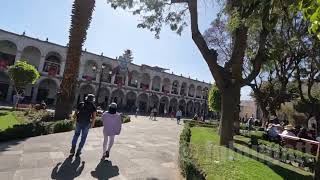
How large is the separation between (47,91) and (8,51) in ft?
20.9

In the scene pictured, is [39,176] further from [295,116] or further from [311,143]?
[295,116]

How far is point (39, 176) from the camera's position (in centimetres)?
579

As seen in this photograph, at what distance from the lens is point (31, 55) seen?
120 feet

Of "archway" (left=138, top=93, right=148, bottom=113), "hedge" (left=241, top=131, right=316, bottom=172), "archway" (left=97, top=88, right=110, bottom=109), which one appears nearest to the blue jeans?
"hedge" (left=241, top=131, right=316, bottom=172)

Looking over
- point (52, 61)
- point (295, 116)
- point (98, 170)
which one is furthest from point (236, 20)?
point (295, 116)

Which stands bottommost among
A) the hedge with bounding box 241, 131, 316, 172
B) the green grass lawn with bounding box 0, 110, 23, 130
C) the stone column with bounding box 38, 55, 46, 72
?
the hedge with bounding box 241, 131, 316, 172

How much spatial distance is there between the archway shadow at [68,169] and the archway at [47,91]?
3241cm

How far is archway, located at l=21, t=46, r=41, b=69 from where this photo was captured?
118ft

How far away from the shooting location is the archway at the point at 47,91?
37656mm

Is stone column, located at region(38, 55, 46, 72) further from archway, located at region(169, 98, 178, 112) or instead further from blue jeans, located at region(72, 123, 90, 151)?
blue jeans, located at region(72, 123, 90, 151)

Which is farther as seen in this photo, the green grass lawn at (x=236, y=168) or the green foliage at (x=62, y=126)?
the green foliage at (x=62, y=126)

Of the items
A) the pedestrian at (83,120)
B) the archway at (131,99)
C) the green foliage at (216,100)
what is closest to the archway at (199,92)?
the archway at (131,99)

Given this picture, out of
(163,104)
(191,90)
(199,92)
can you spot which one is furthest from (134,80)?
(199,92)

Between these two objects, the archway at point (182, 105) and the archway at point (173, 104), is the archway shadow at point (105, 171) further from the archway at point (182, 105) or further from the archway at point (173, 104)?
the archway at point (182, 105)
